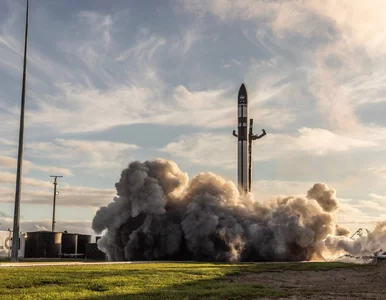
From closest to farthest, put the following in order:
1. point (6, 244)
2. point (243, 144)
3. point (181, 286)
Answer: point (181, 286)
point (6, 244)
point (243, 144)

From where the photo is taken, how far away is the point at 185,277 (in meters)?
35.8

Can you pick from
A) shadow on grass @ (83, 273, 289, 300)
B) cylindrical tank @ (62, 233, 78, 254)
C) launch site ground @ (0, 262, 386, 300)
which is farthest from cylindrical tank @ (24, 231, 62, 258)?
shadow on grass @ (83, 273, 289, 300)

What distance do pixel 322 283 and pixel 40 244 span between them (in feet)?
164

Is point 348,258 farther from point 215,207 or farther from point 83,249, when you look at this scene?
point 83,249

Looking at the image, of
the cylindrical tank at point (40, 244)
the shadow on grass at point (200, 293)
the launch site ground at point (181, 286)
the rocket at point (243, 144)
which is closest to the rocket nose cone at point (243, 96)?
the rocket at point (243, 144)

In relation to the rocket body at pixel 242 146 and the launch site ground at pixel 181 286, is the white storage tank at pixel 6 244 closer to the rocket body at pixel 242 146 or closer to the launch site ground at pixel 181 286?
the rocket body at pixel 242 146

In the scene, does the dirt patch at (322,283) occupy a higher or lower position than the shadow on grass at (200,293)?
lower

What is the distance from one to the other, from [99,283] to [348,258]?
4322 cm

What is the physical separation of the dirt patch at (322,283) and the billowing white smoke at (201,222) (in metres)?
25.5

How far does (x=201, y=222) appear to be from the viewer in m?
72.6

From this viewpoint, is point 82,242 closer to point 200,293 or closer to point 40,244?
point 40,244

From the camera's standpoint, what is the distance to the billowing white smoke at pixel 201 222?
7250 centimetres

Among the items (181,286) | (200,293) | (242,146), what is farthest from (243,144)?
(200,293)

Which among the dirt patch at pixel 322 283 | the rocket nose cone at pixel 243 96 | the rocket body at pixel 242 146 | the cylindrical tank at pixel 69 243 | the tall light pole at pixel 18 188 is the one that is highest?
the rocket nose cone at pixel 243 96
